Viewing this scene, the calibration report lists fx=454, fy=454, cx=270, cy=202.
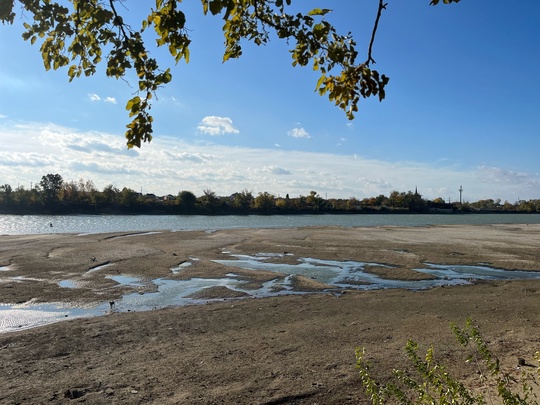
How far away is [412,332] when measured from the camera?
9.31 m

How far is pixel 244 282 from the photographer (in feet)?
54.5

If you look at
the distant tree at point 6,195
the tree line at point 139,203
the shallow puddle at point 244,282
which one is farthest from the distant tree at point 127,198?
the shallow puddle at point 244,282

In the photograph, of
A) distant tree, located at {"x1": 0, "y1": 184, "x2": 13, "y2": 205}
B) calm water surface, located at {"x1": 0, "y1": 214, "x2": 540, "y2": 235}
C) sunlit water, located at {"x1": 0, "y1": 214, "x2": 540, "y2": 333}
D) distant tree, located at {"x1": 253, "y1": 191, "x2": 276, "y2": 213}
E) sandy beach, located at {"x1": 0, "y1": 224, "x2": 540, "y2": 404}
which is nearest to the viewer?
sandy beach, located at {"x1": 0, "y1": 224, "x2": 540, "y2": 404}

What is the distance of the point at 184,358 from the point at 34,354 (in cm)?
284

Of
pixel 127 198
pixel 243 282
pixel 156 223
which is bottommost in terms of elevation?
pixel 243 282

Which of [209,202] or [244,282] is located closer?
[244,282]

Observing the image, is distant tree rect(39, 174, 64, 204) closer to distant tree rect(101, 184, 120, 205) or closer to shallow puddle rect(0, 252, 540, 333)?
distant tree rect(101, 184, 120, 205)

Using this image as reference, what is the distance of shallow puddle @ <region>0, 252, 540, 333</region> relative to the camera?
12180 mm

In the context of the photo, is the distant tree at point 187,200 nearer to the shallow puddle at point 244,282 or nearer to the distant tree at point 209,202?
the distant tree at point 209,202

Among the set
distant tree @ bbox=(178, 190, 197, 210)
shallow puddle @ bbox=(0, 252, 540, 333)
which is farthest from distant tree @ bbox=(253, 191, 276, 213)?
shallow puddle @ bbox=(0, 252, 540, 333)

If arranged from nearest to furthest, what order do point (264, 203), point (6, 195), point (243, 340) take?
point (243, 340), point (6, 195), point (264, 203)

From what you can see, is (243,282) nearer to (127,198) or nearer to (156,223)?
(156,223)

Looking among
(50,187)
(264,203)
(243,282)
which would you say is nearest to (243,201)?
(264,203)

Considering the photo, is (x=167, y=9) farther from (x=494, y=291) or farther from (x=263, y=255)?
(x=263, y=255)
